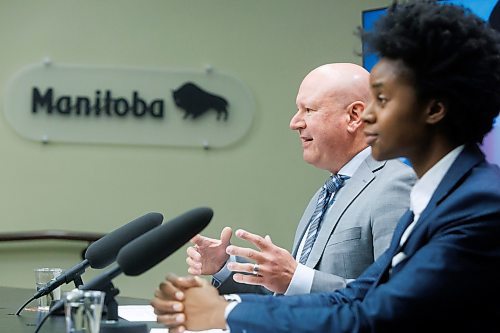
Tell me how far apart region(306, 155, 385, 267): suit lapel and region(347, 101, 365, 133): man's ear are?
0.46 ft

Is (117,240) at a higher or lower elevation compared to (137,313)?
higher

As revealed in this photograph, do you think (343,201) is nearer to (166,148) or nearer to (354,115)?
(354,115)

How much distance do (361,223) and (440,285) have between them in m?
1.00

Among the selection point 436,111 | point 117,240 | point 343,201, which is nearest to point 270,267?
point 117,240

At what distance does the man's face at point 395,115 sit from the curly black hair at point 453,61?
21 millimetres

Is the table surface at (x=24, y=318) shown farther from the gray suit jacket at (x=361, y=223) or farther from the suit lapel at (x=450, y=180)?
the suit lapel at (x=450, y=180)

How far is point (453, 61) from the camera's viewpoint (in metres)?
1.64

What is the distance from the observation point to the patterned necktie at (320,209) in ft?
8.88

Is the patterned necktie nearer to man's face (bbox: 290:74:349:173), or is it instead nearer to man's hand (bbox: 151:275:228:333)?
man's face (bbox: 290:74:349:173)

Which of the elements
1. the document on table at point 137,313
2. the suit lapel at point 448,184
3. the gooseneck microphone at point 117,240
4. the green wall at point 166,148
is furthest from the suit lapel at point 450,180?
the green wall at point 166,148

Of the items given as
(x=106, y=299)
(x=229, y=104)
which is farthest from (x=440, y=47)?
(x=229, y=104)

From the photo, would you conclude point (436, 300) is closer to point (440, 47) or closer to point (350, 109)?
point (440, 47)

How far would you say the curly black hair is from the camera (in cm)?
165

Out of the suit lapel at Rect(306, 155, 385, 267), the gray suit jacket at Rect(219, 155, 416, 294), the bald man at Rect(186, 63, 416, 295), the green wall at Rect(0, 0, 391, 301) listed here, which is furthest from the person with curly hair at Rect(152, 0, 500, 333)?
the green wall at Rect(0, 0, 391, 301)
